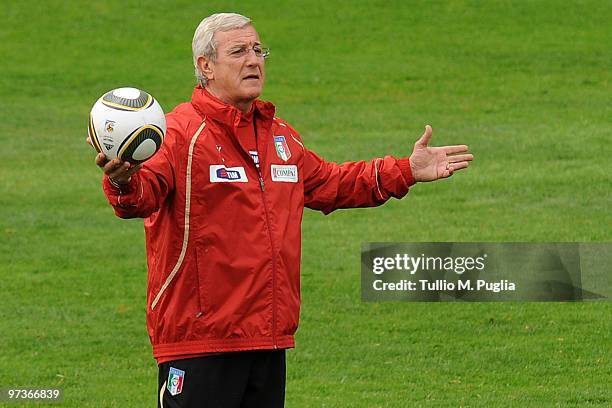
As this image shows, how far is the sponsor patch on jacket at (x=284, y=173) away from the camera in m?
5.48

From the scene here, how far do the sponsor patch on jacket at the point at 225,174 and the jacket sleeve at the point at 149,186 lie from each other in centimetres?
15

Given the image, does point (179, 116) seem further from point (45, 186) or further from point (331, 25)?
point (331, 25)

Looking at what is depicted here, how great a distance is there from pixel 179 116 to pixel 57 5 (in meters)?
22.2

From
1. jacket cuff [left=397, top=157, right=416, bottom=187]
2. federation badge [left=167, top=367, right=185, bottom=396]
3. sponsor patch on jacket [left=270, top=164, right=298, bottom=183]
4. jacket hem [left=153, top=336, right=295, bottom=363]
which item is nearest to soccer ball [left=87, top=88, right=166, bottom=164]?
sponsor patch on jacket [left=270, top=164, right=298, bottom=183]

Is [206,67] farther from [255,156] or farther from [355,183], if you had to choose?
[355,183]

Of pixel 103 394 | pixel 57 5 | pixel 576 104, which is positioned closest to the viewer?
pixel 103 394

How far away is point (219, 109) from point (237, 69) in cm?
18

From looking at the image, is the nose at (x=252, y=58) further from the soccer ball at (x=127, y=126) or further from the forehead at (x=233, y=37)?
the soccer ball at (x=127, y=126)

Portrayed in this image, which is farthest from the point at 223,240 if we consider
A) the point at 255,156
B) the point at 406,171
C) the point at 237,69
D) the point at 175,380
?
the point at 406,171

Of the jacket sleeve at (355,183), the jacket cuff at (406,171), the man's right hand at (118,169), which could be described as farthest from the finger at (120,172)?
the jacket cuff at (406,171)

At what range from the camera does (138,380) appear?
920cm

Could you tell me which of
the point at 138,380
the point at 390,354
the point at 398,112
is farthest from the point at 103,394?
the point at 398,112

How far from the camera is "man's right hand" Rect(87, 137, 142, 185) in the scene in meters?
5.02

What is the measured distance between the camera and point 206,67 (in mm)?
5543
